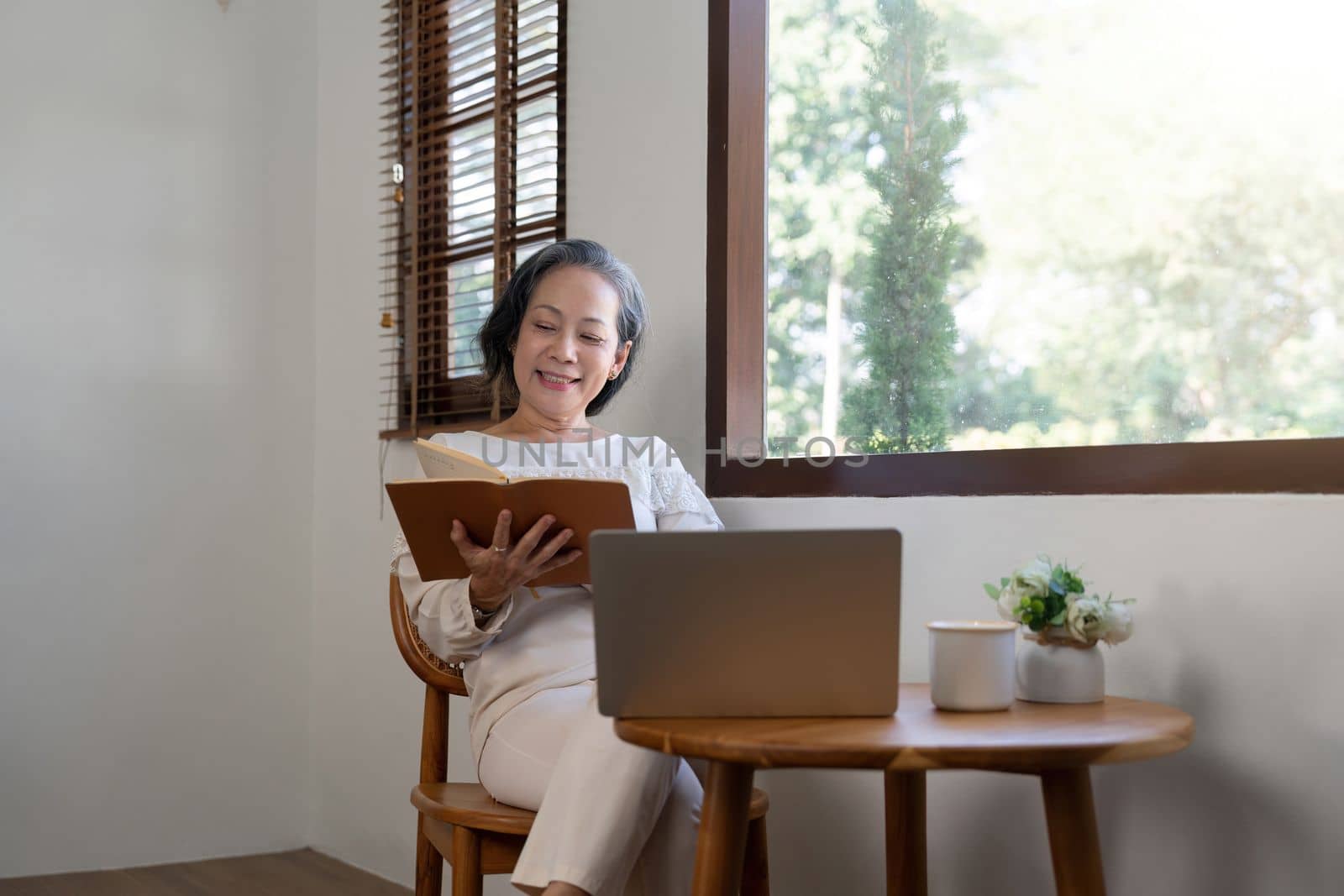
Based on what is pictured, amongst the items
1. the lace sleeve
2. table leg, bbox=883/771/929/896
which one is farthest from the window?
table leg, bbox=883/771/929/896

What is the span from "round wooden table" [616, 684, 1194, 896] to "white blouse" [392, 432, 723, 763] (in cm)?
59

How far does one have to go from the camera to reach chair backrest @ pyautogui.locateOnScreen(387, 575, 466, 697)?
6.61ft

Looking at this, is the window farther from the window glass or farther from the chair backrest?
the chair backrest

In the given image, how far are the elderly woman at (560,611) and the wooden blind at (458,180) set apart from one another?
0.53 m

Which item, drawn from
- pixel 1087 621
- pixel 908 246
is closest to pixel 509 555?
pixel 1087 621

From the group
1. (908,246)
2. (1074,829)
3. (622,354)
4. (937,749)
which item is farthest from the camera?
(908,246)

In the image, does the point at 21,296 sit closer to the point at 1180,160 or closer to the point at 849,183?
the point at 849,183

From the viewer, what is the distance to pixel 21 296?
3020 mm

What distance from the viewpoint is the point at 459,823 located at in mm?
1655

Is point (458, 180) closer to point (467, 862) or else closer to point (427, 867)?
point (427, 867)

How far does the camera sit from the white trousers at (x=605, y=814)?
4.76ft

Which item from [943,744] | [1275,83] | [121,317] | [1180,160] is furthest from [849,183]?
[121,317]

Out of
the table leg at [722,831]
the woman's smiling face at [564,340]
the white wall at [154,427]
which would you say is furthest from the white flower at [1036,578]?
the white wall at [154,427]

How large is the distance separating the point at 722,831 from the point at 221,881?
219 centimetres
